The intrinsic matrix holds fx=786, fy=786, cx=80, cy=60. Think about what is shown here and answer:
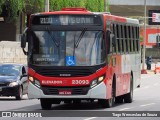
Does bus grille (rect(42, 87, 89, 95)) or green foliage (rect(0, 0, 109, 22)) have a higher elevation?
bus grille (rect(42, 87, 89, 95))

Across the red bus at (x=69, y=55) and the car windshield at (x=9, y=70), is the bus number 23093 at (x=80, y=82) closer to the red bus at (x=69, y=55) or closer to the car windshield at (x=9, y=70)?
the red bus at (x=69, y=55)

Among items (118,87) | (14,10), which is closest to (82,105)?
(118,87)

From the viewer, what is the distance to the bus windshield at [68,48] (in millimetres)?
23469

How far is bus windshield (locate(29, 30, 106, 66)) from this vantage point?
23469 millimetres

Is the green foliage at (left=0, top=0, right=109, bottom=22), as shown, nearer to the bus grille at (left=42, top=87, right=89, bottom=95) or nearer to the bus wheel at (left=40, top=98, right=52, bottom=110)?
the bus wheel at (left=40, top=98, right=52, bottom=110)

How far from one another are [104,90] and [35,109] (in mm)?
2476

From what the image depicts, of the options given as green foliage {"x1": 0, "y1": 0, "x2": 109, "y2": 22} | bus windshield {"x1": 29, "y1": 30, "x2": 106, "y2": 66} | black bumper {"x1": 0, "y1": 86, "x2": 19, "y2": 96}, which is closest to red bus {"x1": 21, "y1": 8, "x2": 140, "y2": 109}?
bus windshield {"x1": 29, "y1": 30, "x2": 106, "y2": 66}

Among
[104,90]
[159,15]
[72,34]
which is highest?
[72,34]

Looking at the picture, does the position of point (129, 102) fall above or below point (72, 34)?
below

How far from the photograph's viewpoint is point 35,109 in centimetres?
2453

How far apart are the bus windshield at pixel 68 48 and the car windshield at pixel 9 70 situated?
24.0 feet

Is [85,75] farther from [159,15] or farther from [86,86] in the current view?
[159,15]

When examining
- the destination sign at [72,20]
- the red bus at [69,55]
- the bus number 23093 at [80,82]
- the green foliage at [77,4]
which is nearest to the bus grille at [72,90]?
the red bus at [69,55]

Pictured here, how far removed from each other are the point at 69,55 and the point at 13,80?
23.0 feet
